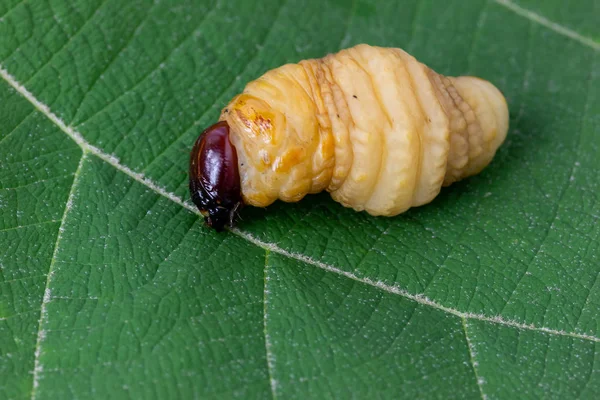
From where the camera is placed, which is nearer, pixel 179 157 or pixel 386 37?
pixel 179 157

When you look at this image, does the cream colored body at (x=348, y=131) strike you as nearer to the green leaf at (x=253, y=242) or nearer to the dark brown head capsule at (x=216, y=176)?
the dark brown head capsule at (x=216, y=176)

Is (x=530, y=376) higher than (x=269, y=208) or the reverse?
the reverse

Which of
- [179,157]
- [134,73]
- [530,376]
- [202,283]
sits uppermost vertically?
[134,73]

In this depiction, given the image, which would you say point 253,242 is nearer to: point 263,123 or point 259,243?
point 259,243

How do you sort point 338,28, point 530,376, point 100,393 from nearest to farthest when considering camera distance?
point 100,393, point 530,376, point 338,28

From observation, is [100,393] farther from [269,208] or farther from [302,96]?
[302,96]

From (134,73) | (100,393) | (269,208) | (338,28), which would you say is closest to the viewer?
(100,393)

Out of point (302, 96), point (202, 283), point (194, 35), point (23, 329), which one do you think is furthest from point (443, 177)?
point (23, 329)
